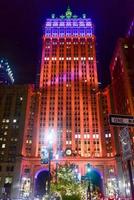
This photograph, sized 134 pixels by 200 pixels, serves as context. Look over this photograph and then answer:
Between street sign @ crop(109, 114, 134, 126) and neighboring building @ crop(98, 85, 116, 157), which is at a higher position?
neighboring building @ crop(98, 85, 116, 157)

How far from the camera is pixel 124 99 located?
9256 cm

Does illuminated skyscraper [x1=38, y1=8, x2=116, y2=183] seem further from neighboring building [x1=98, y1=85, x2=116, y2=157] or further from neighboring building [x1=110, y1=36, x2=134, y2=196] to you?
neighboring building [x1=110, y1=36, x2=134, y2=196]

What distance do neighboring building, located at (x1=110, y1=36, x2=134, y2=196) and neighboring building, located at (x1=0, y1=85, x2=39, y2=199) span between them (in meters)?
43.1

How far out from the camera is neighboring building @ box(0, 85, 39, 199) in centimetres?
9119

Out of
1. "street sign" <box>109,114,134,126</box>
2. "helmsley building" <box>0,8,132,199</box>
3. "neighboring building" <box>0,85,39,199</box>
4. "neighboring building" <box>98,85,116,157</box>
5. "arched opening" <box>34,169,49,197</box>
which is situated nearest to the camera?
"street sign" <box>109,114,134,126</box>

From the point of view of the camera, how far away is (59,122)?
107625mm

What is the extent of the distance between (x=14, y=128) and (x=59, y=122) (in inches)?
882

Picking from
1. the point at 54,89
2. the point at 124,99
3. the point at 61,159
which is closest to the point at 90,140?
the point at 61,159

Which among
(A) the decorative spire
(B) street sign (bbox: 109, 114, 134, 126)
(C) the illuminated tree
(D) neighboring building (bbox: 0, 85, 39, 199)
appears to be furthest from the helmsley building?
(B) street sign (bbox: 109, 114, 134, 126)

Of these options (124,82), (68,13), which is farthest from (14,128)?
(68,13)

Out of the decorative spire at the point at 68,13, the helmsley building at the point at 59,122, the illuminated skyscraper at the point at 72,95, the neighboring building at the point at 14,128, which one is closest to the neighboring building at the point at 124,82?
the helmsley building at the point at 59,122

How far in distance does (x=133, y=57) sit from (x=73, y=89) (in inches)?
1460

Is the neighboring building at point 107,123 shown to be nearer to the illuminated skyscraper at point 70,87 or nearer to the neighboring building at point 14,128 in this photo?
the illuminated skyscraper at point 70,87

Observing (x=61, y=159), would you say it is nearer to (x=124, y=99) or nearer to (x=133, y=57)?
(x=124, y=99)
